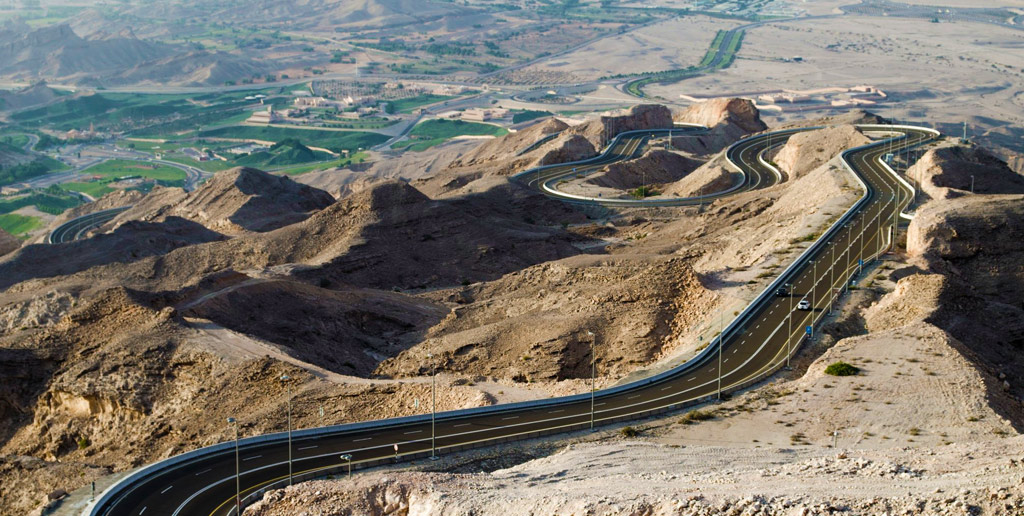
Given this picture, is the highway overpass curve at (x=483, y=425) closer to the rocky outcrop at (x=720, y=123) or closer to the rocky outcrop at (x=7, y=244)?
the rocky outcrop at (x=720, y=123)

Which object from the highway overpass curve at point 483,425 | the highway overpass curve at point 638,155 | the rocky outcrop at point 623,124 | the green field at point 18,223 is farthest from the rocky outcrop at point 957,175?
the green field at point 18,223

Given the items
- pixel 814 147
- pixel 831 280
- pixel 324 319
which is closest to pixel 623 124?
pixel 814 147

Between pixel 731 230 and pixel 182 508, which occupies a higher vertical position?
pixel 182 508

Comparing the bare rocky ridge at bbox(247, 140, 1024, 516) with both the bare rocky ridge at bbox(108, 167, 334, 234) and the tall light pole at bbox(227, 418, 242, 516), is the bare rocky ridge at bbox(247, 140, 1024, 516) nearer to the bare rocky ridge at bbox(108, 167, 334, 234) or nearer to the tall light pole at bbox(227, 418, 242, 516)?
the tall light pole at bbox(227, 418, 242, 516)

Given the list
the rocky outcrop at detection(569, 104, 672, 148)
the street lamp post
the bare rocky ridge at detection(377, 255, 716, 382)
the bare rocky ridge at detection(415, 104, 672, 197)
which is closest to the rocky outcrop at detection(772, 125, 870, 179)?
the bare rocky ridge at detection(415, 104, 672, 197)

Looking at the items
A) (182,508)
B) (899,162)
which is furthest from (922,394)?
(899,162)

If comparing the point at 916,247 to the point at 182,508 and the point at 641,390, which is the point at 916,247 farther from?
the point at 182,508
